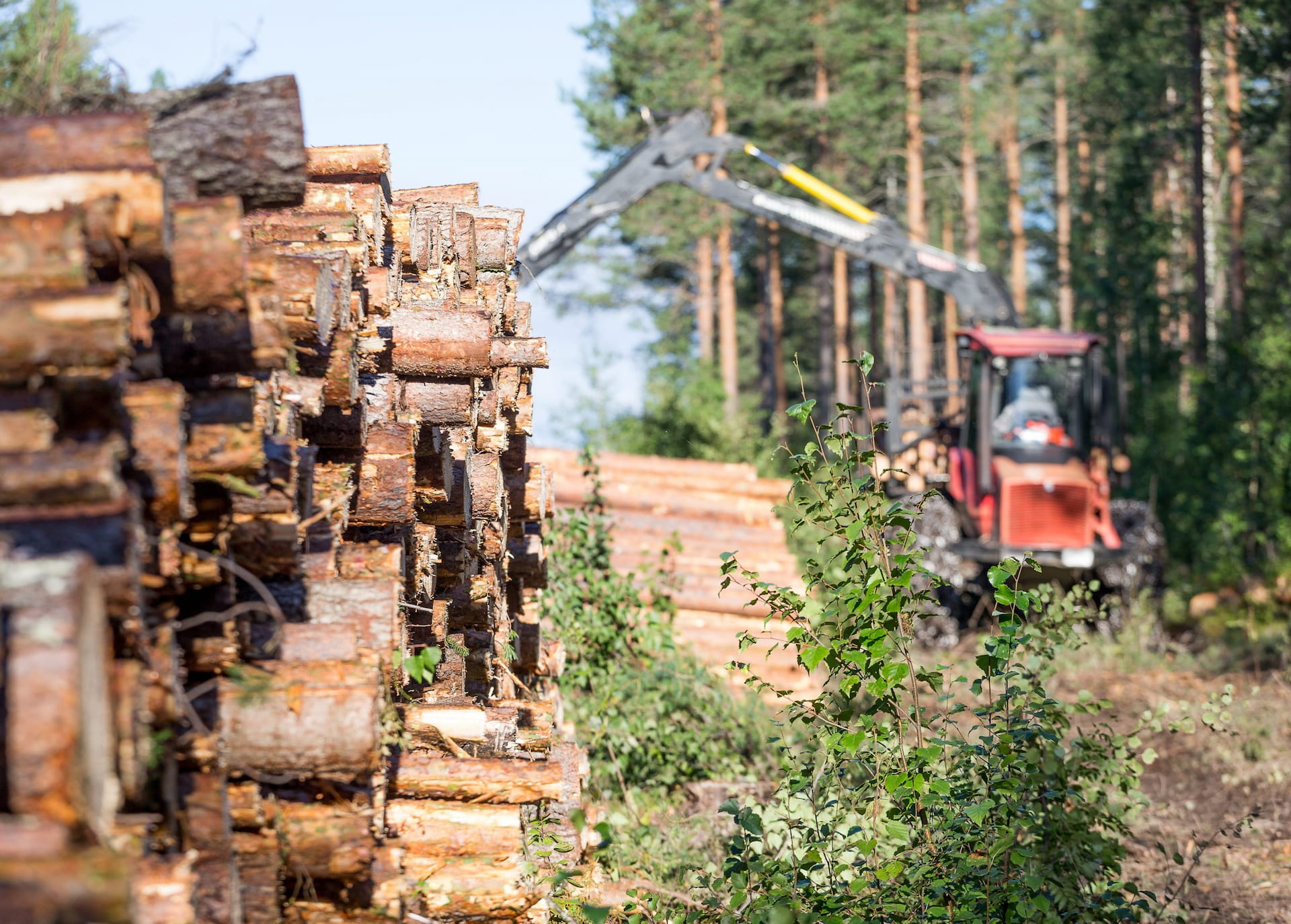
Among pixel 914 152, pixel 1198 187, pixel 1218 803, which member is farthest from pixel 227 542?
pixel 914 152

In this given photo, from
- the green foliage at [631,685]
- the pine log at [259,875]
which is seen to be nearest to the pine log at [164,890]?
the pine log at [259,875]

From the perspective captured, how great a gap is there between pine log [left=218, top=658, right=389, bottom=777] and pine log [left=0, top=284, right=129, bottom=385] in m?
1.03

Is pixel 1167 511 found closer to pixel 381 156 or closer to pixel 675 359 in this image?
pixel 675 359

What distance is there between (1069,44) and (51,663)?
139 ft

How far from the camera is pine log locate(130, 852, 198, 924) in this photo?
256 centimetres

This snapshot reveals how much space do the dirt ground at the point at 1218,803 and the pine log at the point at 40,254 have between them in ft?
14.6

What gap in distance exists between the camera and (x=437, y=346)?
508 centimetres

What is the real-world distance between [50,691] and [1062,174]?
43.2m

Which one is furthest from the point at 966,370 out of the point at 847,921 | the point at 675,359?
the point at 675,359

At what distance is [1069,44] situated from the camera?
39469 mm

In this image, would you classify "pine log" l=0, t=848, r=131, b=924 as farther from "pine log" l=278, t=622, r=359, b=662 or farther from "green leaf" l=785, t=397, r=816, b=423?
"green leaf" l=785, t=397, r=816, b=423

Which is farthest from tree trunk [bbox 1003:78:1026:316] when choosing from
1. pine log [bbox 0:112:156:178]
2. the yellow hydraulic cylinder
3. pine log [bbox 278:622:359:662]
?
pine log [bbox 0:112:156:178]

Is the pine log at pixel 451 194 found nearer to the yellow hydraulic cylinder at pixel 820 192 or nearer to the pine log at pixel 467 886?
the pine log at pixel 467 886

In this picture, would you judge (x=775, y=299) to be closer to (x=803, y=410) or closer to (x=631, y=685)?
(x=631, y=685)
